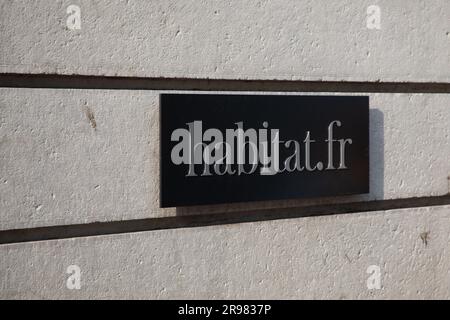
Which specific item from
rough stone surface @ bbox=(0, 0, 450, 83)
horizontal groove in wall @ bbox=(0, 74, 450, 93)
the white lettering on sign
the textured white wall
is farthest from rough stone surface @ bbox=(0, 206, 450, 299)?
rough stone surface @ bbox=(0, 0, 450, 83)

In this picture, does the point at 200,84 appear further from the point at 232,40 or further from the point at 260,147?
the point at 260,147

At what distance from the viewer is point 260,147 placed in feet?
11.3

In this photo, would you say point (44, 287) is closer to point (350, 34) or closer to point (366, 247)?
point (366, 247)

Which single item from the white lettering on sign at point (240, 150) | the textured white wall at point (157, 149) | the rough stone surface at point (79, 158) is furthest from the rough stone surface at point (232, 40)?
the white lettering on sign at point (240, 150)

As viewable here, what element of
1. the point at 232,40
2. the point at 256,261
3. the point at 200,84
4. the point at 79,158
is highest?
the point at 232,40

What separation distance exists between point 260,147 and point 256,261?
63 cm

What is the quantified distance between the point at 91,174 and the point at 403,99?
1906 millimetres

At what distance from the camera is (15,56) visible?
300 cm

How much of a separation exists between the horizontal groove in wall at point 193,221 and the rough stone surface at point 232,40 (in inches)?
29.1

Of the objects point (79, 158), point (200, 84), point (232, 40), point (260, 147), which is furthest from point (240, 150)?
point (79, 158)

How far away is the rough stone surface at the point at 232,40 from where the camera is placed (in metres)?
3.06

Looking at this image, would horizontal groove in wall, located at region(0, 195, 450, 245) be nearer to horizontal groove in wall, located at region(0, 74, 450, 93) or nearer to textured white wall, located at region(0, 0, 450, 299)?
textured white wall, located at region(0, 0, 450, 299)

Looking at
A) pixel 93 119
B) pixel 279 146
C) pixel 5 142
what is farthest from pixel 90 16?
pixel 279 146

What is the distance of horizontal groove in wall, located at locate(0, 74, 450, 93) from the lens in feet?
10.1
